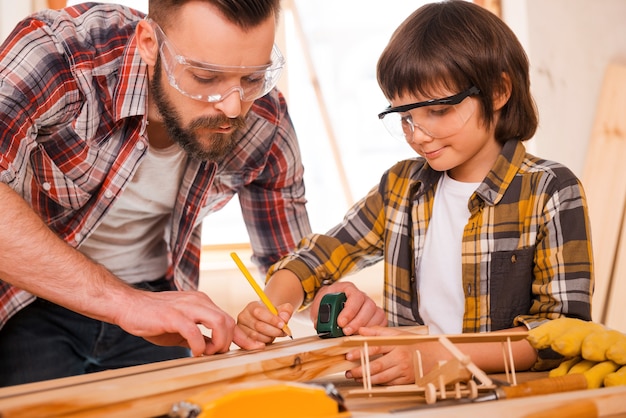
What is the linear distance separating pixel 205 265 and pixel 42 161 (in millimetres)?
1853

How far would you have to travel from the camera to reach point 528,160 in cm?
159

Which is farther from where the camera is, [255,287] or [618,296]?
[618,296]

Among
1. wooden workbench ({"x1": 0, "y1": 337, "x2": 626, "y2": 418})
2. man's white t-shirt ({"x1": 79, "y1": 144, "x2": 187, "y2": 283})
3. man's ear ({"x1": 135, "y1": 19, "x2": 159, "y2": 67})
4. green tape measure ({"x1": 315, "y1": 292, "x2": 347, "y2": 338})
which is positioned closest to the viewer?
wooden workbench ({"x1": 0, "y1": 337, "x2": 626, "y2": 418})

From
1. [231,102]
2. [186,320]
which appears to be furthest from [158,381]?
[231,102]

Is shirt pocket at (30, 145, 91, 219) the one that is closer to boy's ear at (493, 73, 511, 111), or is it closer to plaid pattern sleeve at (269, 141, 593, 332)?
plaid pattern sleeve at (269, 141, 593, 332)

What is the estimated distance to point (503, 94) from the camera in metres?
1.62

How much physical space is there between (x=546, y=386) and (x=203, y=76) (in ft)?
3.35

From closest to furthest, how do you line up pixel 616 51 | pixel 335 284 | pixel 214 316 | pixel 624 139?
pixel 214 316
pixel 335 284
pixel 624 139
pixel 616 51

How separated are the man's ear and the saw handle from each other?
1.17 m

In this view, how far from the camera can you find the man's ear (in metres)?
1.65

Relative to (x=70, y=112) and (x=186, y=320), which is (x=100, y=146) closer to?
(x=70, y=112)

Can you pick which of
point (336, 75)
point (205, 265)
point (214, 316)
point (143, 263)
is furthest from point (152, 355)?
point (336, 75)

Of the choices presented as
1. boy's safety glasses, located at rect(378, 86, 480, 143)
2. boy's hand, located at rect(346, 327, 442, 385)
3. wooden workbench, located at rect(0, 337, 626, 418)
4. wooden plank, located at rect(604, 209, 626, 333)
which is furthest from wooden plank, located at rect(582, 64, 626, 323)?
wooden workbench, located at rect(0, 337, 626, 418)

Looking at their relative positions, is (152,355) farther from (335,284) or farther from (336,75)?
(336,75)
